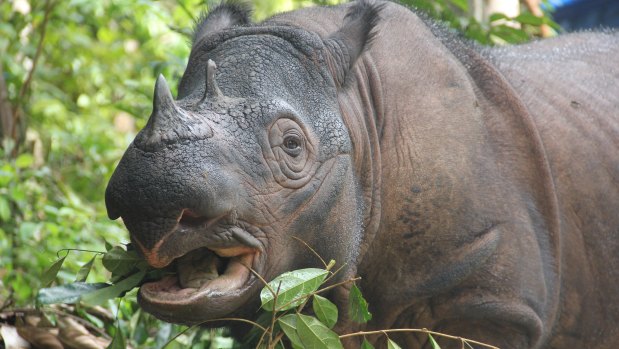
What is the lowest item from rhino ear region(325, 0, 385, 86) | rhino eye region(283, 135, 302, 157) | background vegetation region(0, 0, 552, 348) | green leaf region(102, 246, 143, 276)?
background vegetation region(0, 0, 552, 348)

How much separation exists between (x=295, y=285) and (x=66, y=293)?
821 mm

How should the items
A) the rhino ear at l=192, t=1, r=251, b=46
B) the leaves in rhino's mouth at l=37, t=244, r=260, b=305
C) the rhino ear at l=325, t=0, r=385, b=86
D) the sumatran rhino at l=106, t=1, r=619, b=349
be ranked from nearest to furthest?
1. the sumatran rhino at l=106, t=1, r=619, b=349
2. the leaves in rhino's mouth at l=37, t=244, r=260, b=305
3. the rhino ear at l=325, t=0, r=385, b=86
4. the rhino ear at l=192, t=1, r=251, b=46

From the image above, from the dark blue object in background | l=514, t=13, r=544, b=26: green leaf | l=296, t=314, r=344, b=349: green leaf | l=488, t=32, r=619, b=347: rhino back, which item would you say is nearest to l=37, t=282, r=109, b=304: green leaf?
l=296, t=314, r=344, b=349: green leaf

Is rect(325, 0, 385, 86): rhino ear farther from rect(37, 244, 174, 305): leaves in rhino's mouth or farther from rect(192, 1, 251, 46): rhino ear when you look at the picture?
rect(37, 244, 174, 305): leaves in rhino's mouth

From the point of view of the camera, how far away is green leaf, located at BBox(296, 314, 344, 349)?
3355 mm

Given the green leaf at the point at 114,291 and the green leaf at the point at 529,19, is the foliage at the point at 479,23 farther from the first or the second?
the green leaf at the point at 114,291

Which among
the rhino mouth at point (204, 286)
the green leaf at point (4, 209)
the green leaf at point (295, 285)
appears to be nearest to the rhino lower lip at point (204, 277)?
the rhino mouth at point (204, 286)

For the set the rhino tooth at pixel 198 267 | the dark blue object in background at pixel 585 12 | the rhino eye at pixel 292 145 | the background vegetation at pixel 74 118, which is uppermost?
the rhino eye at pixel 292 145

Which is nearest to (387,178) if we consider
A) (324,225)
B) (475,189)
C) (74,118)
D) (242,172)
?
(475,189)

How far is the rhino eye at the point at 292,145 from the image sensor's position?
3367mm

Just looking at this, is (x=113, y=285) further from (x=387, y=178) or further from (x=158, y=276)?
(x=387, y=178)

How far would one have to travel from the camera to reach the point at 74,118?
27.8 feet

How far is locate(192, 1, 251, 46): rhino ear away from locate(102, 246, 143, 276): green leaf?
87 centimetres

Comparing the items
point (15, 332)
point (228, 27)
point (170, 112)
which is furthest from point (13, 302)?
point (170, 112)
